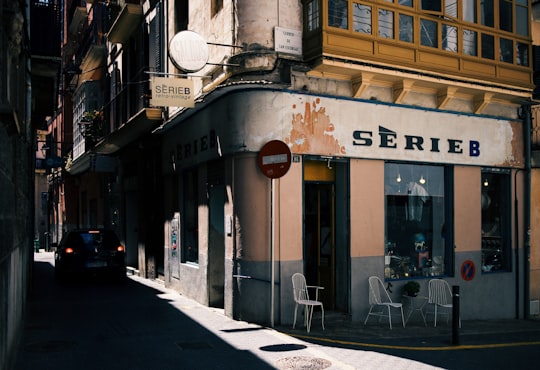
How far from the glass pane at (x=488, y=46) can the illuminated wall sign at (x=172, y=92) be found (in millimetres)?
6785

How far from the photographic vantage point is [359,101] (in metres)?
11.2

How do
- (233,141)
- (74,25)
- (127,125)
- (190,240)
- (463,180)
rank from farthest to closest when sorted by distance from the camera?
(74,25) → (127,125) → (190,240) → (463,180) → (233,141)

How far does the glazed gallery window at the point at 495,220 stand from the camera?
44.1 ft

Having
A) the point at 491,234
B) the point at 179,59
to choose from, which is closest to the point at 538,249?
the point at 491,234

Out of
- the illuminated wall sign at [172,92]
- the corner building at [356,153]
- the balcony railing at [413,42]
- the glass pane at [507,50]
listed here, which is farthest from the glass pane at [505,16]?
the illuminated wall sign at [172,92]

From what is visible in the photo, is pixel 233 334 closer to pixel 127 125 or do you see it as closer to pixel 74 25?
pixel 127 125

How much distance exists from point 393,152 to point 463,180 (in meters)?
2.30

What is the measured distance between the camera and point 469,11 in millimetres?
12664

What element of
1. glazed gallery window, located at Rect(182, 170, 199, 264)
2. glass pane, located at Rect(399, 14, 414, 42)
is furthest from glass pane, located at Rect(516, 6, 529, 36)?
glazed gallery window, located at Rect(182, 170, 199, 264)

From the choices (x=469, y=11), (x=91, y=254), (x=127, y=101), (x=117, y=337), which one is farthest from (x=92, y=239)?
(x=469, y=11)

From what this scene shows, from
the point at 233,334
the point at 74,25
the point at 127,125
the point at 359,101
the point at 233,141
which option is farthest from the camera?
the point at 74,25

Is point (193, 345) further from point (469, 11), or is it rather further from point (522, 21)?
point (522, 21)

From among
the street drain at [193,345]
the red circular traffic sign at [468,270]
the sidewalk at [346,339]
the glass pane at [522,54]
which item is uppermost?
the glass pane at [522,54]

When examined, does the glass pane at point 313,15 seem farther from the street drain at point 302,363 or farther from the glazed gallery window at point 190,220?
the street drain at point 302,363
